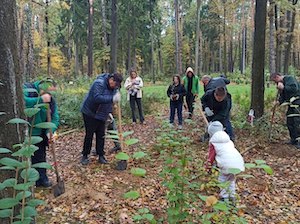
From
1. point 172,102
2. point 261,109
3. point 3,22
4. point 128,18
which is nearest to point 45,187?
point 3,22

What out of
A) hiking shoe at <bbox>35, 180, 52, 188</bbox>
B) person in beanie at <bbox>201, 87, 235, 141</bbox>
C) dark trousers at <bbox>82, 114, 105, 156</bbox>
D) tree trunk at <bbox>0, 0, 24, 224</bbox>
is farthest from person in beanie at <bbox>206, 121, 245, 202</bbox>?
tree trunk at <bbox>0, 0, 24, 224</bbox>

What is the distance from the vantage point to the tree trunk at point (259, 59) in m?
8.74

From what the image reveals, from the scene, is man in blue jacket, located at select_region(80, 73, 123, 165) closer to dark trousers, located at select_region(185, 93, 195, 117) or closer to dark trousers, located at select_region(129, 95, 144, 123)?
dark trousers, located at select_region(129, 95, 144, 123)

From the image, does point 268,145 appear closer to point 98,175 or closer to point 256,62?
point 256,62

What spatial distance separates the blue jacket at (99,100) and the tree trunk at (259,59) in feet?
15.7

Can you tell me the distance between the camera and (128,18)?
32.6 m

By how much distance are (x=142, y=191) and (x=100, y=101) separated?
1784 mm

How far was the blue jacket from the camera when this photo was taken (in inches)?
226

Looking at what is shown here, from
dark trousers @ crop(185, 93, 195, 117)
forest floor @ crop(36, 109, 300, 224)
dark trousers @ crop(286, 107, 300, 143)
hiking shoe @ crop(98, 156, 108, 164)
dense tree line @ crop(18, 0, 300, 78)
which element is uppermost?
dense tree line @ crop(18, 0, 300, 78)

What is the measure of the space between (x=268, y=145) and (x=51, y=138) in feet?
18.1

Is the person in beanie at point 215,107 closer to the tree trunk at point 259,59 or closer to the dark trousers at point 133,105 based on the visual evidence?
the tree trunk at point 259,59

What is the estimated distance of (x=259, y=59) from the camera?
880 cm

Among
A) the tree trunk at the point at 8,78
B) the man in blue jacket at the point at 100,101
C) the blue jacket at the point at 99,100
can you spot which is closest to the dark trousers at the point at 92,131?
the man in blue jacket at the point at 100,101

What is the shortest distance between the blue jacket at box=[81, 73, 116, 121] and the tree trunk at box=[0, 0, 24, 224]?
3.06 metres
